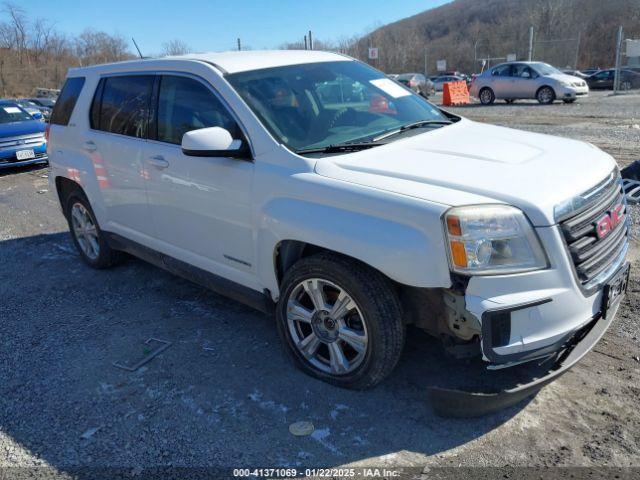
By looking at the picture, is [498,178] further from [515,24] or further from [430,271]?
[515,24]

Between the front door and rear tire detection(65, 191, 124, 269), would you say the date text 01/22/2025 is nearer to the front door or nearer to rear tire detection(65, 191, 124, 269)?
the front door

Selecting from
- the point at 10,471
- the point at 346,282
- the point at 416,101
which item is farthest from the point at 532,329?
the point at 10,471

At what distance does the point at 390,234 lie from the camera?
2682mm

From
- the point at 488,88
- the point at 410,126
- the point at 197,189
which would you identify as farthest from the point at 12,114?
the point at 488,88

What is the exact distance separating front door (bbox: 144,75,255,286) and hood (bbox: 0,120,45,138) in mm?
9529

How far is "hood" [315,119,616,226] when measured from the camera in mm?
2629

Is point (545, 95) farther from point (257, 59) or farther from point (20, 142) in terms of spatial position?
point (257, 59)

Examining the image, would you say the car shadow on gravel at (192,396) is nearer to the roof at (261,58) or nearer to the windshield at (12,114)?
the roof at (261,58)

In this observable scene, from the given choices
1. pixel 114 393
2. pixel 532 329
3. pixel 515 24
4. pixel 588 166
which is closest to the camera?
pixel 532 329

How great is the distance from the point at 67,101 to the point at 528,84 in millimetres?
19023

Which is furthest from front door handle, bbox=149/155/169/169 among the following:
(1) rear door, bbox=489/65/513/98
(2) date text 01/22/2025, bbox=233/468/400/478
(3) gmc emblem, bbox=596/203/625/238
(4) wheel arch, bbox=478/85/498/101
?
(4) wheel arch, bbox=478/85/498/101

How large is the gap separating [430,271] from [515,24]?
8492 cm

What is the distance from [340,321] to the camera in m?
3.14

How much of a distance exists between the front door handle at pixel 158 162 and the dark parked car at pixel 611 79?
99.6ft
